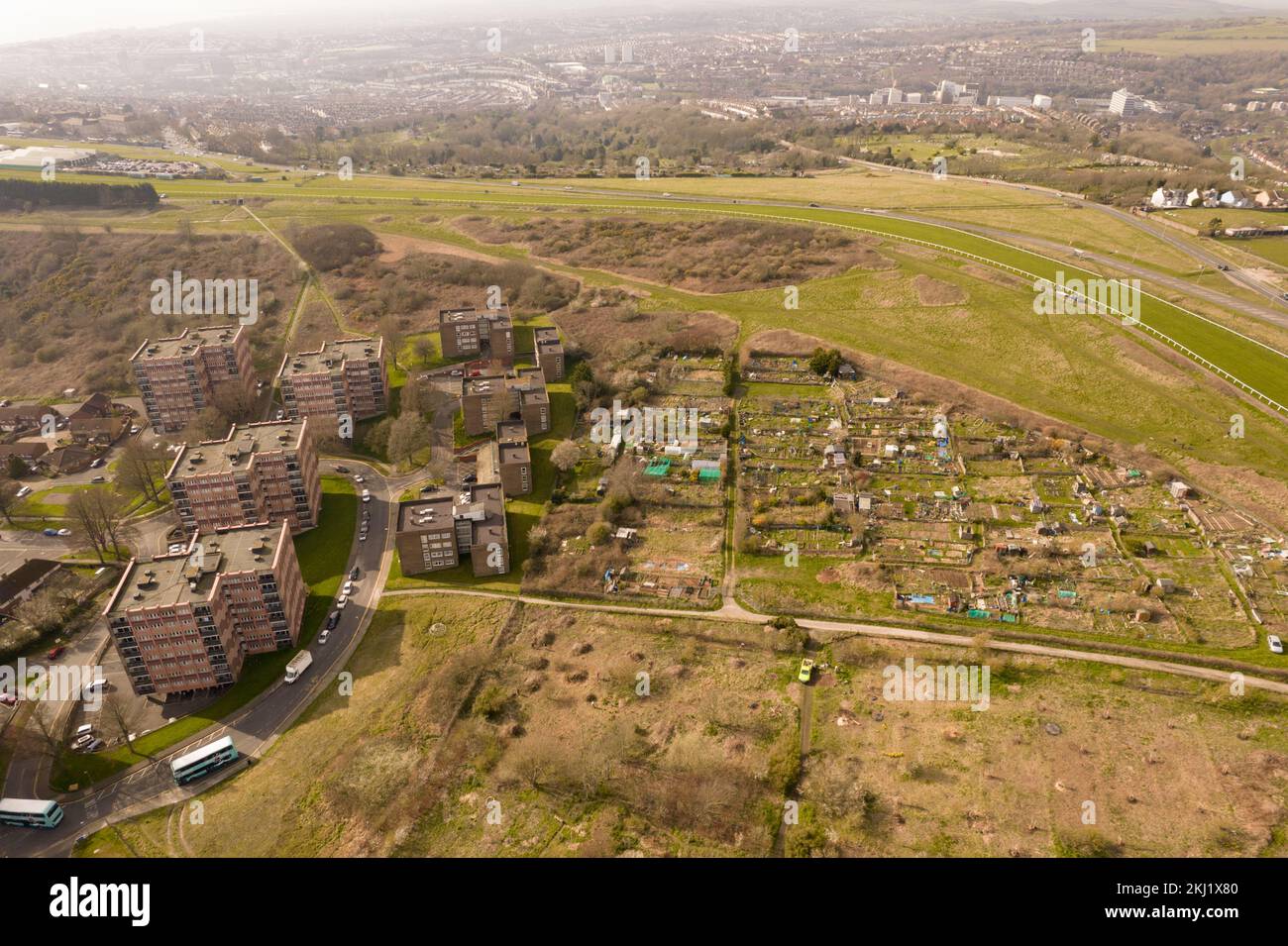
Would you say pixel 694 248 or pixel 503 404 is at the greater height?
pixel 694 248

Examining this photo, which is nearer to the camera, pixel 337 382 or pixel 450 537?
pixel 450 537

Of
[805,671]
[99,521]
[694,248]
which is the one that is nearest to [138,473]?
[99,521]

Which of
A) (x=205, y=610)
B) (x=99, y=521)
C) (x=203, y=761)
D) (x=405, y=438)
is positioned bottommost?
(x=203, y=761)

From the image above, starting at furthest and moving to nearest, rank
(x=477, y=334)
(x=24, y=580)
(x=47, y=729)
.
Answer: (x=477, y=334) → (x=24, y=580) → (x=47, y=729)

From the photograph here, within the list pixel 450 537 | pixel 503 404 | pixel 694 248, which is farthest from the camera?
pixel 694 248

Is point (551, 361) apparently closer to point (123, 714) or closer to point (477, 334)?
point (477, 334)
